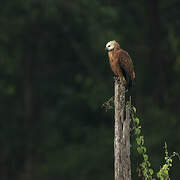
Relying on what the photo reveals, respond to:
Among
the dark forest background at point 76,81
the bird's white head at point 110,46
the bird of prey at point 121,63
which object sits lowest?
the bird of prey at point 121,63

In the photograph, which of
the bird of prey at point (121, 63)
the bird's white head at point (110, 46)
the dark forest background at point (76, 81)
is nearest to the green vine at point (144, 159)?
the bird of prey at point (121, 63)

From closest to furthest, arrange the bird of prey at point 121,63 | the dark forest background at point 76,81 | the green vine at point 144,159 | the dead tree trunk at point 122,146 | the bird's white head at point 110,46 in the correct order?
the dead tree trunk at point 122,146 < the green vine at point 144,159 < the bird of prey at point 121,63 < the bird's white head at point 110,46 < the dark forest background at point 76,81

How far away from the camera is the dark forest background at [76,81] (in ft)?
59.3

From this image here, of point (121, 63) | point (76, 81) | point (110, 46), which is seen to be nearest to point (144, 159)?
point (121, 63)

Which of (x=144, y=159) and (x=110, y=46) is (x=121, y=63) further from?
(x=144, y=159)

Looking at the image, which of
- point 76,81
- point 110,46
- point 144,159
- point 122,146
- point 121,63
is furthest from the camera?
point 76,81

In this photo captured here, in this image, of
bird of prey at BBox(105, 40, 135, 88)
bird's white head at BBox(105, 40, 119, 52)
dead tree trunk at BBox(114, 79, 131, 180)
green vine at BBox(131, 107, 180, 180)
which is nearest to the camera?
dead tree trunk at BBox(114, 79, 131, 180)

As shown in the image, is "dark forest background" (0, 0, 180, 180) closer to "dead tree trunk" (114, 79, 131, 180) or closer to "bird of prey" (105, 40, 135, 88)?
"bird of prey" (105, 40, 135, 88)

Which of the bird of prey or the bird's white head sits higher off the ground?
the bird's white head

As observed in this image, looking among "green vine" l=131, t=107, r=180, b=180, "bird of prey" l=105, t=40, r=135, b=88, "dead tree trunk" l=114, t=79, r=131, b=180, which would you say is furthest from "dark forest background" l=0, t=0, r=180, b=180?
"dead tree trunk" l=114, t=79, r=131, b=180

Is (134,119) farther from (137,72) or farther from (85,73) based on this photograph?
(85,73)

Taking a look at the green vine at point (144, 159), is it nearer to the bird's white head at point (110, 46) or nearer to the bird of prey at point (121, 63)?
the bird of prey at point (121, 63)

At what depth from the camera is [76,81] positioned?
21109 mm

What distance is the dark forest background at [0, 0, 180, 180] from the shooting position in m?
18.1
